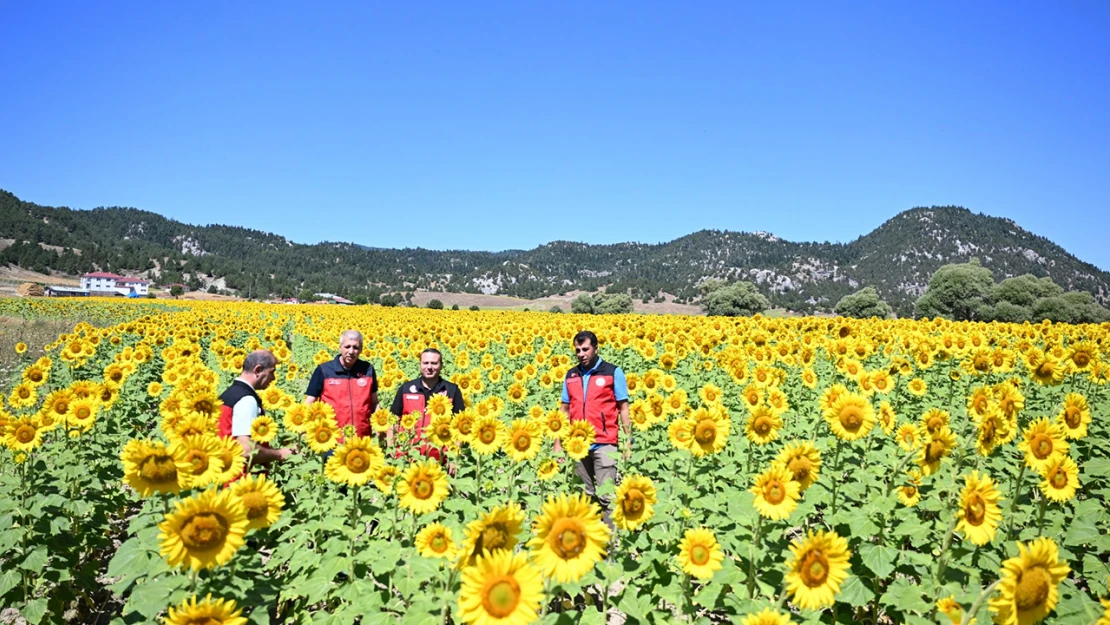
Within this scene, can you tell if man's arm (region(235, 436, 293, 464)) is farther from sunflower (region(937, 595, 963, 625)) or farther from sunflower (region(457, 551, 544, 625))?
sunflower (region(937, 595, 963, 625))

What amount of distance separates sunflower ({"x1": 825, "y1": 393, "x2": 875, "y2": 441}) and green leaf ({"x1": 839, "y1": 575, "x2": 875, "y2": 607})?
1.15 metres

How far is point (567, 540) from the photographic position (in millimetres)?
2301

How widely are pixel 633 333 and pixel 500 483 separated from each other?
11.0 m

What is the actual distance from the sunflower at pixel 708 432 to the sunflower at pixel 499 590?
2.46 meters

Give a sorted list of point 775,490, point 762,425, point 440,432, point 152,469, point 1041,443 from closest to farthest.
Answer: point 152,469
point 775,490
point 1041,443
point 762,425
point 440,432

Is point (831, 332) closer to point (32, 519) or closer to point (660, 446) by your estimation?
point (660, 446)

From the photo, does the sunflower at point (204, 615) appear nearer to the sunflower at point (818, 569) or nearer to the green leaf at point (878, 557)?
the sunflower at point (818, 569)

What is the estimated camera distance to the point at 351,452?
12.2ft

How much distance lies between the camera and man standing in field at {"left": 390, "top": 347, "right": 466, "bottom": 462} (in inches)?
232

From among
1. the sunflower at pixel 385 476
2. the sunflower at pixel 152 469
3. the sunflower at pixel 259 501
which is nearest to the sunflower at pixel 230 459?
the sunflower at pixel 259 501

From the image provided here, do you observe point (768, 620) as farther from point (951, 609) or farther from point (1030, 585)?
point (951, 609)

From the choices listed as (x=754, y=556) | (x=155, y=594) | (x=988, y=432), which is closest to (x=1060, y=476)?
(x=988, y=432)

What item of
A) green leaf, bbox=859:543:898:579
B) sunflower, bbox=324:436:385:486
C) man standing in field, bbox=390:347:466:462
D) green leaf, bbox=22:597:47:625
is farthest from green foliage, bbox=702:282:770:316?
green leaf, bbox=22:597:47:625

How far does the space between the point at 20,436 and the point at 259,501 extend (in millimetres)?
3127
